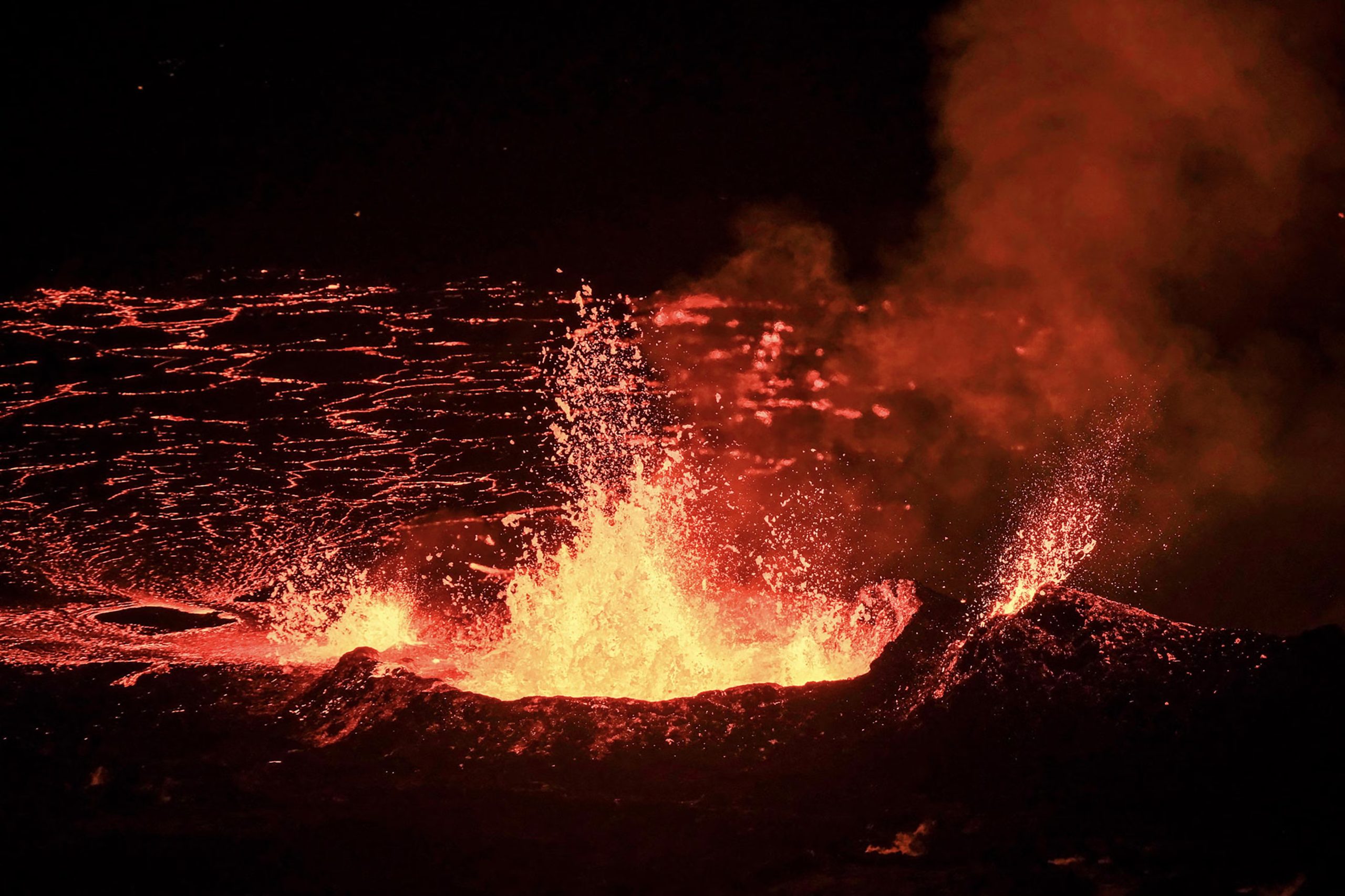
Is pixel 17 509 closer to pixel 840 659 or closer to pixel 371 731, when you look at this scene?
pixel 371 731

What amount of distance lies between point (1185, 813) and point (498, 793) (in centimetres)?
344

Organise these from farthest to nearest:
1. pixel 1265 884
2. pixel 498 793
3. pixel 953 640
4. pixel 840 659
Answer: pixel 840 659 < pixel 953 640 < pixel 498 793 < pixel 1265 884

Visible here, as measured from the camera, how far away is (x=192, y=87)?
7477 mm

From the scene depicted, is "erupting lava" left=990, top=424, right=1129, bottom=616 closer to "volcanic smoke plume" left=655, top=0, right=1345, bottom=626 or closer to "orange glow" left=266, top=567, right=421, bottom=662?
"volcanic smoke plume" left=655, top=0, right=1345, bottom=626

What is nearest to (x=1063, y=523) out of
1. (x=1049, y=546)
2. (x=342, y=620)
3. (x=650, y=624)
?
(x=1049, y=546)

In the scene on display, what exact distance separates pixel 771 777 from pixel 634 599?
10.9 ft

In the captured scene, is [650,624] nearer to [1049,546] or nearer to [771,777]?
[771,777]

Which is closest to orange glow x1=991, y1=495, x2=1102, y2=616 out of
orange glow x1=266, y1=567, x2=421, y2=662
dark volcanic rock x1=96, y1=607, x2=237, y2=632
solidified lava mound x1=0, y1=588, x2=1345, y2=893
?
solidified lava mound x1=0, y1=588, x2=1345, y2=893

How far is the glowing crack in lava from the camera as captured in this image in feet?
20.5

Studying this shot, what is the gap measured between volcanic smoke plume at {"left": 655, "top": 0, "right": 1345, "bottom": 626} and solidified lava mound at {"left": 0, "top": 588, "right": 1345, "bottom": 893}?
10.0 ft

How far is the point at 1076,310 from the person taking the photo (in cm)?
755

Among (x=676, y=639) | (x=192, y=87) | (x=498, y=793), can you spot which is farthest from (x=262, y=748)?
(x=192, y=87)

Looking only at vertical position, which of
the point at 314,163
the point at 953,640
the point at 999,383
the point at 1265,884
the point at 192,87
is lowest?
the point at 1265,884

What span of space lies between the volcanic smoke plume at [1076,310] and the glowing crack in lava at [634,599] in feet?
2.63
